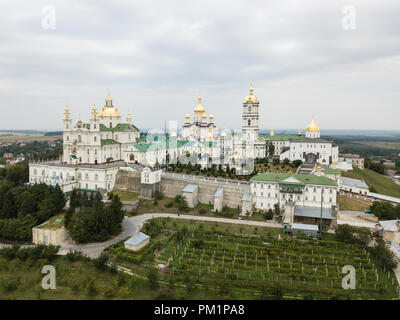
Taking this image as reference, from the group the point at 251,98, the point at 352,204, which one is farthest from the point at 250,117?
the point at 352,204

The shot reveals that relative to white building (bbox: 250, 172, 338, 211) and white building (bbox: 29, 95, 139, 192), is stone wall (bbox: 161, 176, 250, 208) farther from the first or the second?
white building (bbox: 29, 95, 139, 192)

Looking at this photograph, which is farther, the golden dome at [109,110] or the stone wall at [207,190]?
the golden dome at [109,110]

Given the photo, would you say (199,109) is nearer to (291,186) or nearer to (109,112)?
(109,112)

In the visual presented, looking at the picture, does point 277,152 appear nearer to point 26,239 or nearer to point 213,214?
point 213,214

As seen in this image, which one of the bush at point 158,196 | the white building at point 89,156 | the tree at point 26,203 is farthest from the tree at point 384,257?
the tree at point 26,203

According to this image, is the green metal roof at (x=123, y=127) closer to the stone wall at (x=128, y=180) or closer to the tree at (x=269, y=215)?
the stone wall at (x=128, y=180)
